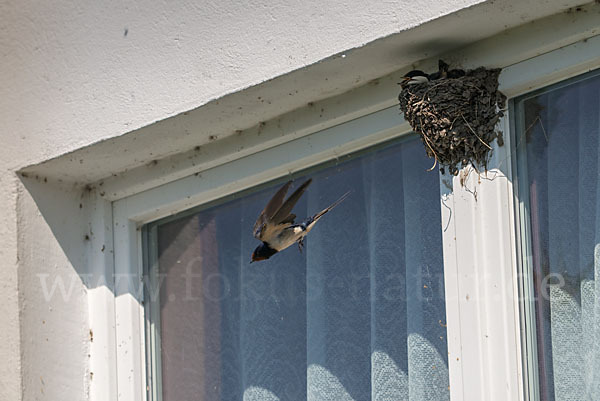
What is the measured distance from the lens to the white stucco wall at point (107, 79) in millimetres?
2678

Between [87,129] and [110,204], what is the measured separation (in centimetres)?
37

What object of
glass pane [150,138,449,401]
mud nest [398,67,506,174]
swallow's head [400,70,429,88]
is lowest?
glass pane [150,138,449,401]

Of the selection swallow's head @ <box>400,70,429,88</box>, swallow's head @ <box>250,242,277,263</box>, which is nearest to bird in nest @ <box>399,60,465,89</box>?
swallow's head @ <box>400,70,429,88</box>

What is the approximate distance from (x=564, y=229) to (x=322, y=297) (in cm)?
70

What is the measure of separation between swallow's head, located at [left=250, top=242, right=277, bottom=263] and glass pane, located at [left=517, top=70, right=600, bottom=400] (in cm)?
74

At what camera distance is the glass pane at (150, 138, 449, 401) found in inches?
108

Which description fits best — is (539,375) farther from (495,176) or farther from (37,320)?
(37,320)

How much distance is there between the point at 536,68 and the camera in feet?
8.51

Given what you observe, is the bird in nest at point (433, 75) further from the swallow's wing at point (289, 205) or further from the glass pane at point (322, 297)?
the swallow's wing at point (289, 205)

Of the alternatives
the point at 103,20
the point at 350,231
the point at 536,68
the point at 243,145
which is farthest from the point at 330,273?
the point at 103,20

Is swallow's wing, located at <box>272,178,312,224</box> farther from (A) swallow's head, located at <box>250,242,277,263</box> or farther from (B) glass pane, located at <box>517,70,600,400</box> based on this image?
(B) glass pane, located at <box>517,70,600,400</box>

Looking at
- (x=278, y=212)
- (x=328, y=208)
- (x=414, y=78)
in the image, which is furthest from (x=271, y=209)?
(x=414, y=78)

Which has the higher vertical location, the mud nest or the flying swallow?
the mud nest

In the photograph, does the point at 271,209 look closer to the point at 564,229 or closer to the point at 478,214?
the point at 478,214
